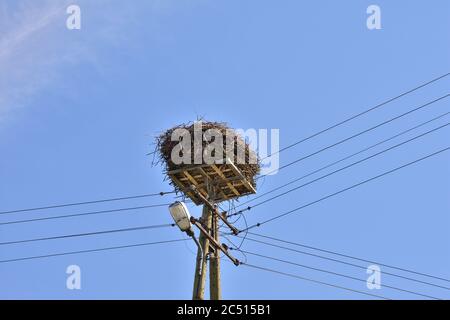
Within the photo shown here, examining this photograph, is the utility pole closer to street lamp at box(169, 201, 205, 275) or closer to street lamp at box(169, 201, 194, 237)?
street lamp at box(169, 201, 205, 275)

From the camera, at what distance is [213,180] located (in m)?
14.6

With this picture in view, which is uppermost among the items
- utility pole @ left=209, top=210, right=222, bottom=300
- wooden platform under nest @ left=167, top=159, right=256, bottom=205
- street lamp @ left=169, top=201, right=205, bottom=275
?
wooden platform under nest @ left=167, top=159, right=256, bottom=205

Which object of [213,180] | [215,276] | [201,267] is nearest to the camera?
[201,267]

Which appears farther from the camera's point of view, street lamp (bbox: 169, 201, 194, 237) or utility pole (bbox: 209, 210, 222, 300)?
utility pole (bbox: 209, 210, 222, 300)

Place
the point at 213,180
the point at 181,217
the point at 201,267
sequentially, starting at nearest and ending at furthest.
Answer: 1. the point at 181,217
2. the point at 201,267
3. the point at 213,180

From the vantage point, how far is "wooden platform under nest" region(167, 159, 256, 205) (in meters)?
14.4

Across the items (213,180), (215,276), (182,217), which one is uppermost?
(213,180)

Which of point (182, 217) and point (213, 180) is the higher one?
point (213, 180)

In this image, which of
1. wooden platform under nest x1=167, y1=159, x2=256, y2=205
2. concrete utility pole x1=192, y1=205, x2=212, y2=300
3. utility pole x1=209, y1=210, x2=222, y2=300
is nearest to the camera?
concrete utility pole x1=192, y1=205, x2=212, y2=300

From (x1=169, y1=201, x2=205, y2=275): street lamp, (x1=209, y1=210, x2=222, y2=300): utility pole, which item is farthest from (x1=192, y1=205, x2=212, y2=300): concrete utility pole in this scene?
(x1=169, y1=201, x2=205, y2=275): street lamp

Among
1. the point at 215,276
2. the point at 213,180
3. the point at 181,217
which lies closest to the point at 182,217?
the point at 181,217

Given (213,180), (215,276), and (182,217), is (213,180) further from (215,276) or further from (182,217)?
(182,217)
